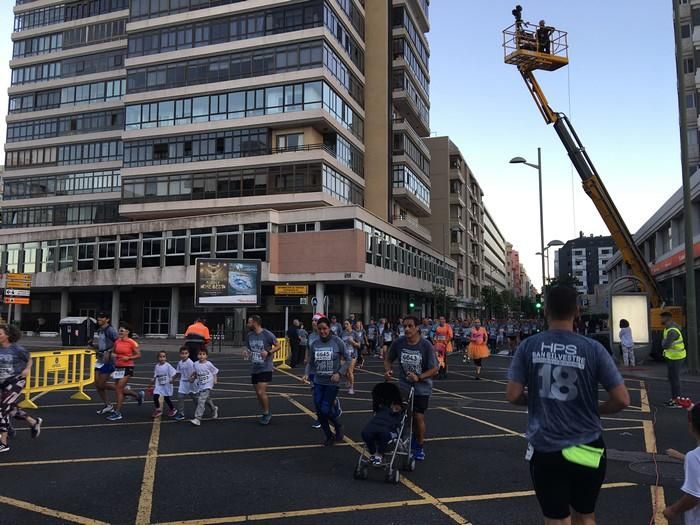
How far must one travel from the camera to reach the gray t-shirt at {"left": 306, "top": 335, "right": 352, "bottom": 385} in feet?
26.9

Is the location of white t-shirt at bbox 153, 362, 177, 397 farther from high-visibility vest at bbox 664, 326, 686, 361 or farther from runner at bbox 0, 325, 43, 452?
high-visibility vest at bbox 664, 326, 686, 361

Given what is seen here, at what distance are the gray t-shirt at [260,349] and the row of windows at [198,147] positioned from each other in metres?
33.4

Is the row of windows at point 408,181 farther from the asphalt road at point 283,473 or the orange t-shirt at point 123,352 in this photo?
the orange t-shirt at point 123,352

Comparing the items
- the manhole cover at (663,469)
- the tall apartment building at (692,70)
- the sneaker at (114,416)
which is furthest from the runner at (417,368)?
the tall apartment building at (692,70)

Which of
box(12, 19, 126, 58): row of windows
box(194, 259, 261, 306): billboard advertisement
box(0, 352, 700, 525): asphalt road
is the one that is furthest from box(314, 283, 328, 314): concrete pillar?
box(12, 19, 126, 58): row of windows

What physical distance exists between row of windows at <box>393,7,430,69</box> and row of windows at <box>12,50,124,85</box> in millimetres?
26959

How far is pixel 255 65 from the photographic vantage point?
41.8 meters

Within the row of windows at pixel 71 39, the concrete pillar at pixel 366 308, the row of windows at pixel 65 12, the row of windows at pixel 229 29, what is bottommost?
the concrete pillar at pixel 366 308

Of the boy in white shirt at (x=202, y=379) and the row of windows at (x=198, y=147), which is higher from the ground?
the row of windows at (x=198, y=147)

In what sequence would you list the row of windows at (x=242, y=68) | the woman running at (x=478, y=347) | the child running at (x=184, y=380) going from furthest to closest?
the row of windows at (x=242, y=68)
the woman running at (x=478, y=347)
the child running at (x=184, y=380)

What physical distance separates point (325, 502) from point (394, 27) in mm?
51325

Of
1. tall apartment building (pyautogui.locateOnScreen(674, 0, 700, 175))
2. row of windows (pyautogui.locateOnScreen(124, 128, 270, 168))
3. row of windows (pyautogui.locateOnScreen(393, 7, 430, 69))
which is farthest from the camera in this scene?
row of windows (pyautogui.locateOnScreen(393, 7, 430, 69))

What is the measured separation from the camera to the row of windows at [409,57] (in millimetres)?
51281

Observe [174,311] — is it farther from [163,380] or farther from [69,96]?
[163,380]
